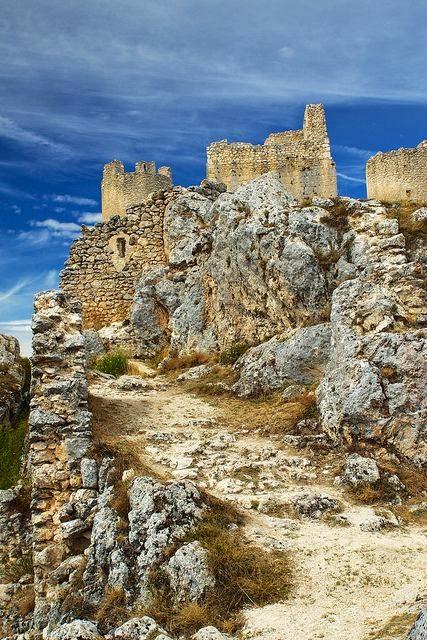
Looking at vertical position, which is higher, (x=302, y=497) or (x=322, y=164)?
(x=322, y=164)

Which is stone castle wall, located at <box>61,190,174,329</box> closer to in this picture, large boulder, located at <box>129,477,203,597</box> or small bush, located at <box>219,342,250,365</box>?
small bush, located at <box>219,342,250,365</box>

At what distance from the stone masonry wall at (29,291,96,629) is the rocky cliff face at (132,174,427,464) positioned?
3880mm

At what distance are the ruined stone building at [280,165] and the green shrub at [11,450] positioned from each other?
52.5 ft

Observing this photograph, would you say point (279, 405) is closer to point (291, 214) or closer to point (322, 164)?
point (291, 214)

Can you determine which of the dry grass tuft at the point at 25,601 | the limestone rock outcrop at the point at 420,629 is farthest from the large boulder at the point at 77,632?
the limestone rock outcrop at the point at 420,629

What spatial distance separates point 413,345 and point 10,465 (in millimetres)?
7428

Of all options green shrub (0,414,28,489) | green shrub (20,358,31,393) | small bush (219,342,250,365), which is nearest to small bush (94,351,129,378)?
green shrub (20,358,31,393)

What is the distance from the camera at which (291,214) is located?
14180 millimetres

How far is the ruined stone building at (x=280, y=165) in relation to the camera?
25156mm

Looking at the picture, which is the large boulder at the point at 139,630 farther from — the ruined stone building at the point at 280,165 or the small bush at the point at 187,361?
the ruined stone building at the point at 280,165

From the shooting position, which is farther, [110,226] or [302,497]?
[110,226]

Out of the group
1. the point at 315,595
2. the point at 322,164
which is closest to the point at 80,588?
Answer: the point at 315,595

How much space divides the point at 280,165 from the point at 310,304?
1374cm

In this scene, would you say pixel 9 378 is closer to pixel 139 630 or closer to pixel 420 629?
pixel 139 630
